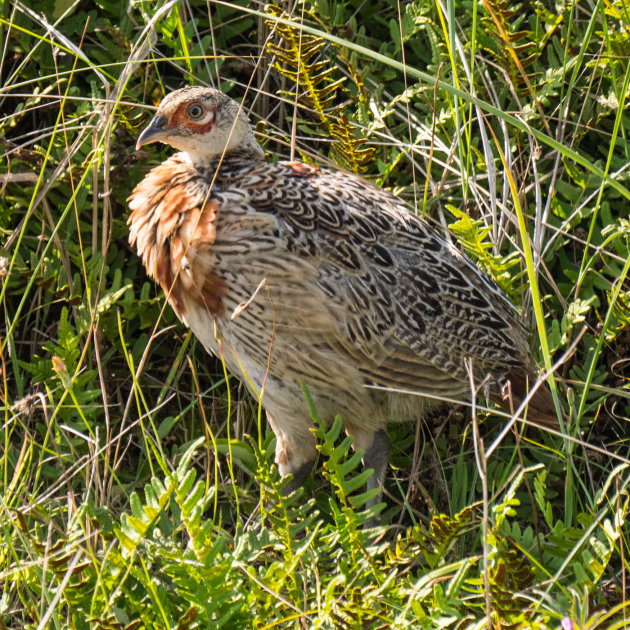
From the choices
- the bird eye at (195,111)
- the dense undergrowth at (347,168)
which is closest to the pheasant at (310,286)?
the bird eye at (195,111)

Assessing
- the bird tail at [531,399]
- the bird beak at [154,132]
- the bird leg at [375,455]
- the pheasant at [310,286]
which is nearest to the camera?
the pheasant at [310,286]

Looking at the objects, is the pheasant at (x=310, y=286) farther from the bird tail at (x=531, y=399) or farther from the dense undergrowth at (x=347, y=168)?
the dense undergrowth at (x=347, y=168)

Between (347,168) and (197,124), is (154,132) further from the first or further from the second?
(347,168)

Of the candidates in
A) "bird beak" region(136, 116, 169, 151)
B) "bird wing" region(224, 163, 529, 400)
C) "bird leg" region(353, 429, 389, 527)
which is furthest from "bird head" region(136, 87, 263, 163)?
"bird leg" region(353, 429, 389, 527)

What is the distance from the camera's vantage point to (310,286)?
2.98 m

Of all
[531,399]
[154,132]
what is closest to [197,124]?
[154,132]

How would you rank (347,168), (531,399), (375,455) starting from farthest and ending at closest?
(347,168) < (375,455) < (531,399)

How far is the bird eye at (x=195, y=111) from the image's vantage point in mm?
3184

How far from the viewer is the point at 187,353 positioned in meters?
3.75

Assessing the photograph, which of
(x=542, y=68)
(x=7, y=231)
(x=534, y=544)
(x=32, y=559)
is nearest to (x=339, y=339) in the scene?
(x=534, y=544)

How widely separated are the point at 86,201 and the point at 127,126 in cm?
33

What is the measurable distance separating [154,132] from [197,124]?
0.15 m

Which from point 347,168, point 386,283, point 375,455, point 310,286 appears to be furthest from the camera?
point 347,168

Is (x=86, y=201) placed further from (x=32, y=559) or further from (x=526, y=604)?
(x=526, y=604)
